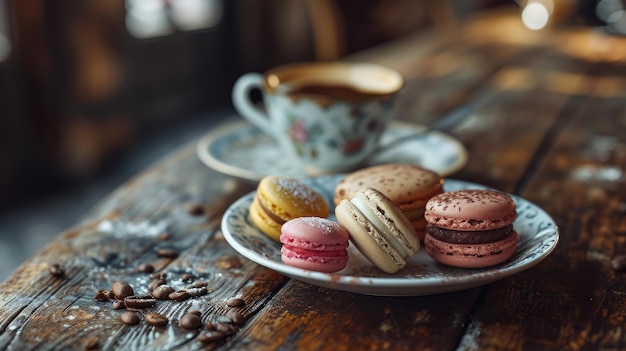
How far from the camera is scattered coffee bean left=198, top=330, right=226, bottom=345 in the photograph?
59 centimetres

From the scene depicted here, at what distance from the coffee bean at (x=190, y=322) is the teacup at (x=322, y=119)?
452mm

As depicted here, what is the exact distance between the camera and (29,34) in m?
2.35

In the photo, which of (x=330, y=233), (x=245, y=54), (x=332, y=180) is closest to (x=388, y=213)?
(x=330, y=233)

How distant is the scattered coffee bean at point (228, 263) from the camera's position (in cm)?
76

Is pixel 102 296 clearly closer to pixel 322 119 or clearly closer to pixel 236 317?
pixel 236 317

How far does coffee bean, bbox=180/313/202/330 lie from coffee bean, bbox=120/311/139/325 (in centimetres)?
4

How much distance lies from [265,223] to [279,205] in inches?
1.0

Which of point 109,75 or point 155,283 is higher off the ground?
point 155,283

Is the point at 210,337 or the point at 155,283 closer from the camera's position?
the point at 210,337

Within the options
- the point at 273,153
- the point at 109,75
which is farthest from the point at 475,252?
the point at 109,75

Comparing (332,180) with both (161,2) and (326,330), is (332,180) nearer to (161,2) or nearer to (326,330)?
(326,330)

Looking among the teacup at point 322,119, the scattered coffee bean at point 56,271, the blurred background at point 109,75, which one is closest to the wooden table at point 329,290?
the scattered coffee bean at point 56,271

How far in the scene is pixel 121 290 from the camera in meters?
0.67

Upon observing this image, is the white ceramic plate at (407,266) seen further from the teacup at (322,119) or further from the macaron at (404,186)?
the teacup at (322,119)
